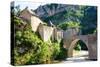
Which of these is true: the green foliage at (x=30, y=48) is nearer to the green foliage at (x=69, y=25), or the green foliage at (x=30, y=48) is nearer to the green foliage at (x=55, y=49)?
the green foliage at (x=55, y=49)

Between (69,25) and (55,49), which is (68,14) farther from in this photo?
(55,49)

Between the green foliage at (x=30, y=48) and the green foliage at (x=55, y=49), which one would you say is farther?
the green foliage at (x=55, y=49)

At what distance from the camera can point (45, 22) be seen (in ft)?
7.38

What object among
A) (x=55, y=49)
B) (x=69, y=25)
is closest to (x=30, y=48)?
(x=55, y=49)

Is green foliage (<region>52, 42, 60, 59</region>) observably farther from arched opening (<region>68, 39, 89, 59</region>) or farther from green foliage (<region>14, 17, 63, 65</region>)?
arched opening (<region>68, 39, 89, 59</region>)

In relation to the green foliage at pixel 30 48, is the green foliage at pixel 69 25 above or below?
above

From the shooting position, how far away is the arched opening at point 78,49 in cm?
236

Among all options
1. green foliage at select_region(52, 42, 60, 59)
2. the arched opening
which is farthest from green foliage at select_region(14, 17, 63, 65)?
the arched opening

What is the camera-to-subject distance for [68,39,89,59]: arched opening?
236 centimetres

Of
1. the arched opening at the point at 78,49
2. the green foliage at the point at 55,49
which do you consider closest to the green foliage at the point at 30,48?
the green foliage at the point at 55,49

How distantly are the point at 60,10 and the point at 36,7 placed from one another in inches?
10.5

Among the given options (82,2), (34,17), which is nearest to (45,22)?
(34,17)

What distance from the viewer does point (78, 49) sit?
2389 mm

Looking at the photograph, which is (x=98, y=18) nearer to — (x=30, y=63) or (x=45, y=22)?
(x=45, y=22)
